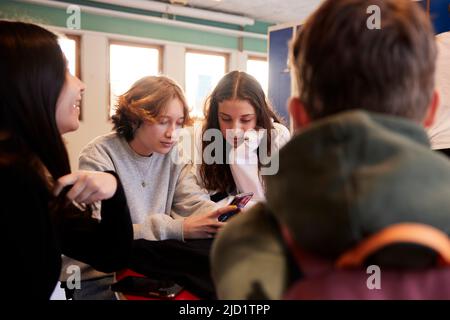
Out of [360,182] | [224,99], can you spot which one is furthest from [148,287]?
[224,99]

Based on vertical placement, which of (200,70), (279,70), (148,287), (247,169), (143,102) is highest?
(200,70)

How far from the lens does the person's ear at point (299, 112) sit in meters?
0.53

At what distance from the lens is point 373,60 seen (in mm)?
469

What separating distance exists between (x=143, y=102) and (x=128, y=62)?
15.0 feet

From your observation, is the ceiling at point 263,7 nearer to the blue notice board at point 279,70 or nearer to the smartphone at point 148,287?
the blue notice board at point 279,70

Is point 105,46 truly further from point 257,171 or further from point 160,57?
point 257,171

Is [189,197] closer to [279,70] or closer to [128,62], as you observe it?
[279,70]

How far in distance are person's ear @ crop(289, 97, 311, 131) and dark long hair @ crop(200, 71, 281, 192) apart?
1.21m

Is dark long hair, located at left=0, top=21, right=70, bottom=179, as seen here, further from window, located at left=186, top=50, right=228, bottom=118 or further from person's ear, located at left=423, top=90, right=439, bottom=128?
window, located at left=186, top=50, right=228, bottom=118

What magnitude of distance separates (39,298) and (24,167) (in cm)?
27

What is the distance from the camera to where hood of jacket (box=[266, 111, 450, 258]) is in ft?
1.31

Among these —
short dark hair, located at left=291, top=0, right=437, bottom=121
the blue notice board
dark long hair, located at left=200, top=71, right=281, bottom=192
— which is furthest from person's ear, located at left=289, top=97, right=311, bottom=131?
the blue notice board

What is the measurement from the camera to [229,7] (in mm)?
6117

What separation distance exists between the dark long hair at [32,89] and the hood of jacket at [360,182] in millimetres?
681
